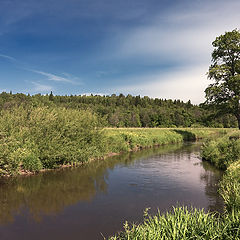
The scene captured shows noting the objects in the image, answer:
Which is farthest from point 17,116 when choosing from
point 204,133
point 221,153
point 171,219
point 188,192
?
point 204,133

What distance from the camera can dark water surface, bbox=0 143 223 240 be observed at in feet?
32.9

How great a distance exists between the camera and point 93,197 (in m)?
14.0

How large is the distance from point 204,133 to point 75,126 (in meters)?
47.4

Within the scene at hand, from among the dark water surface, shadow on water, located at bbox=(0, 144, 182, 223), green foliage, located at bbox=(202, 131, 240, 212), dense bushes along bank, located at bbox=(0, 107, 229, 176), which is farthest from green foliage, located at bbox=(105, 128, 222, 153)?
green foliage, located at bbox=(202, 131, 240, 212)

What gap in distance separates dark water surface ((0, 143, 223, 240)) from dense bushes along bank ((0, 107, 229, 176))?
1398 millimetres

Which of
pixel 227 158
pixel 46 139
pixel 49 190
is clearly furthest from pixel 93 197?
pixel 227 158

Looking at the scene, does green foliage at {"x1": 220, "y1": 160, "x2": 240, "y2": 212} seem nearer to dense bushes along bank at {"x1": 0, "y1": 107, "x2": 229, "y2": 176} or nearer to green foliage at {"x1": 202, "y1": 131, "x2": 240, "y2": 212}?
green foliage at {"x1": 202, "y1": 131, "x2": 240, "y2": 212}

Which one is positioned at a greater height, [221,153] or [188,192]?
[221,153]

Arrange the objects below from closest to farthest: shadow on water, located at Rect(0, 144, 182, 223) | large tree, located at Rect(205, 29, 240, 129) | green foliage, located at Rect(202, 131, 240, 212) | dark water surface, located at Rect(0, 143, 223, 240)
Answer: dark water surface, located at Rect(0, 143, 223, 240) → shadow on water, located at Rect(0, 144, 182, 223) → green foliage, located at Rect(202, 131, 240, 212) → large tree, located at Rect(205, 29, 240, 129)

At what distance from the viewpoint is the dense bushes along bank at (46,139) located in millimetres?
16906

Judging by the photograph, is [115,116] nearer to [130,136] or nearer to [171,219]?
[130,136]

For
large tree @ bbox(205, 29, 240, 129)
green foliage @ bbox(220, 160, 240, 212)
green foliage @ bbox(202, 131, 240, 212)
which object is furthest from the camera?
large tree @ bbox(205, 29, 240, 129)

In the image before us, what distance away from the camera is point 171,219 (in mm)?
6730

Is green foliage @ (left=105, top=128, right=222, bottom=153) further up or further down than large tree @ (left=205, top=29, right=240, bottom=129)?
further down
